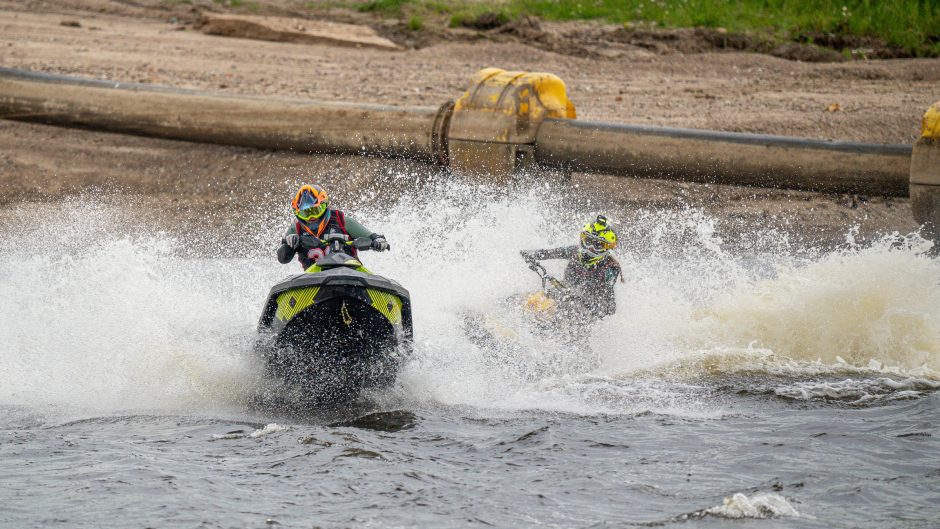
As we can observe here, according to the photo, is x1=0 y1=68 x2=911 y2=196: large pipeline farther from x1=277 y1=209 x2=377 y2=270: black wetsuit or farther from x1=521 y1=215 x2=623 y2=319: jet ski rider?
x1=277 y1=209 x2=377 y2=270: black wetsuit

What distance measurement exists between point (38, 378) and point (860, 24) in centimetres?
1773

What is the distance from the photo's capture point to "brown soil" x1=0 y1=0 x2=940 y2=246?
15.9 m

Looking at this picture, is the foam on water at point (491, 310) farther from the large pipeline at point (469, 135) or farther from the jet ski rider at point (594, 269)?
the large pipeline at point (469, 135)

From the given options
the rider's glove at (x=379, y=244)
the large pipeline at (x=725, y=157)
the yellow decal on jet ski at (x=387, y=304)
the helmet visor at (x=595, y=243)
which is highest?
the large pipeline at (x=725, y=157)

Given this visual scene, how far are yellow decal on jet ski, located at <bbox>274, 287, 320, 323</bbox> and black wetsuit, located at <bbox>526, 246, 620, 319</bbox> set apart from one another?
11.1ft

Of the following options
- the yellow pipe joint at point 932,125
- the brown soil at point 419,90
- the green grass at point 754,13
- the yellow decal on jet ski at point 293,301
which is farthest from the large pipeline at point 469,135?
the green grass at point 754,13

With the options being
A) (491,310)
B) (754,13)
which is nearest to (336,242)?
(491,310)

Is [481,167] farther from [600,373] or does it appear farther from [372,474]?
[372,474]

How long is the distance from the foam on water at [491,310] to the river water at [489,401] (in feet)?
0.10

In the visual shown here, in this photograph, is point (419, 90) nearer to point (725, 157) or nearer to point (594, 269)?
point (725, 157)

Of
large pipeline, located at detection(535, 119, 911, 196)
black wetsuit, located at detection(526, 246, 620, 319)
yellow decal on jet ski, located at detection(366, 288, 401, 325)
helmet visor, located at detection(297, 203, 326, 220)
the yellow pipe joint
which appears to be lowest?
black wetsuit, located at detection(526, 246, 620, 319)

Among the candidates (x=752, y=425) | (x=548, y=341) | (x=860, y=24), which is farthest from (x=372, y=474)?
(x=860, y=24)

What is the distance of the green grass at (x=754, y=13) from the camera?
22.2 metres

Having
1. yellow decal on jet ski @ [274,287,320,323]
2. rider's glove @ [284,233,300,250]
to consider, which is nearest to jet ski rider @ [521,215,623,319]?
rider's glove @ [284,233,300,250]
